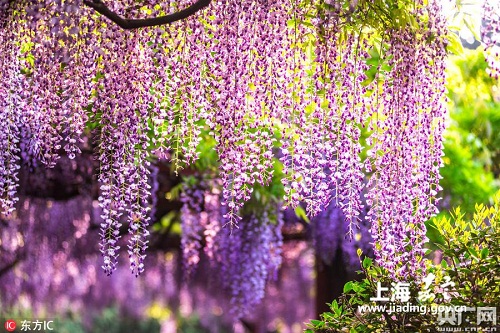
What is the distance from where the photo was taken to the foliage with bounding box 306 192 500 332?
386 centimetres

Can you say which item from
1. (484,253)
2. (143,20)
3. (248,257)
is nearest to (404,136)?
(484,253)

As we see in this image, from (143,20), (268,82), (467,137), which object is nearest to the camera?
(143,20)

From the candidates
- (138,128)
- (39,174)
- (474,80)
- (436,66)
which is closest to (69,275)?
(39,174)

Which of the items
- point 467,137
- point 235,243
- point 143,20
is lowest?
point 235,243

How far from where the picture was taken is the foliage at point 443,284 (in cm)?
386

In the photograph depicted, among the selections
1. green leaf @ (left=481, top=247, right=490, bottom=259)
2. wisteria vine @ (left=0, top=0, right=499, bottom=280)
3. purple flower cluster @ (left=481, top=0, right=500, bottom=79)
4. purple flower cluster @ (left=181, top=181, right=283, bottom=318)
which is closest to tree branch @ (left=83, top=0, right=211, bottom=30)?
wisteria vine @ (left=0, top=0, right=499, bottom=280)

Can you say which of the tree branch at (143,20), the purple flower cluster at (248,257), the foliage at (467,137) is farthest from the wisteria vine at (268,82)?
the purple flower cluster at (248,257)

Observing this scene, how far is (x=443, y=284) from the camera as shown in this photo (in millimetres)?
3961

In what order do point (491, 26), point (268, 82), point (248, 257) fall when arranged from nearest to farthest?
point (491, 26), point (268, 82), point (248, 257)

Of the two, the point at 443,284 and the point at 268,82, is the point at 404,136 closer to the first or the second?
the point at 268,82

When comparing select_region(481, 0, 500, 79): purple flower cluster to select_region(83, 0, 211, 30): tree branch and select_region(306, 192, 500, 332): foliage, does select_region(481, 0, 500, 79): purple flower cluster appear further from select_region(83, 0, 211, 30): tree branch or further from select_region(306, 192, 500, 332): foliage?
select_region(83, 0, 211, 30): tree branch

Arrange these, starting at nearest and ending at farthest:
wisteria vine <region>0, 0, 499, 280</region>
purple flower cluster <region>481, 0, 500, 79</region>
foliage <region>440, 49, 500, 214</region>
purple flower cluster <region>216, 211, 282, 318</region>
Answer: purple flower cluster <region>481, 0, 500, 79</region> < wisteria vine <region>0, 0, 499, 280</region> < purple flower cluster <region>216, 211, 282, 318</region> < foliage <region>440, 49, 500, 214</region>

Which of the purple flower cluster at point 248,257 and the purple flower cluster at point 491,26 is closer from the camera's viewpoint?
the purple flower cluster at point 491,26

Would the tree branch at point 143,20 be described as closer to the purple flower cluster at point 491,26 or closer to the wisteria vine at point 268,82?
the wisteria vine at point 268,82
